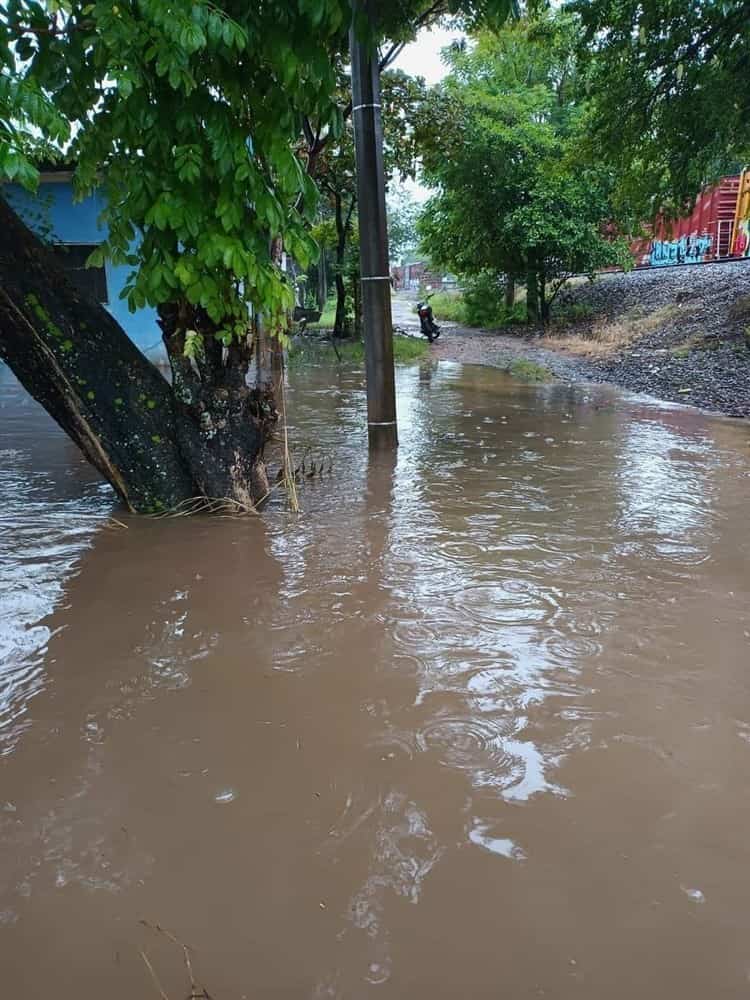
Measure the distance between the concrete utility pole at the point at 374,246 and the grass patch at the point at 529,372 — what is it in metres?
6.19

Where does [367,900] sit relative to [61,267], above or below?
below

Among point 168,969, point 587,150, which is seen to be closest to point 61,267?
point 168,969

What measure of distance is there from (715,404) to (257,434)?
258 inches

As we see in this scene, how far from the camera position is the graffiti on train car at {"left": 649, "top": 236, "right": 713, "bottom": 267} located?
2116 cm

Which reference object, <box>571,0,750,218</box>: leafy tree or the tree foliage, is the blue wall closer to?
<box>571,0,750,218</box>: leafy tree

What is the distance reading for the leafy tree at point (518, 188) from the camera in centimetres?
1786

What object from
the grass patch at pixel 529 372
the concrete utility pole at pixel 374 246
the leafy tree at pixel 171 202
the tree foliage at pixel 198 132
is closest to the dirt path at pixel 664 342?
the grass patch at pixel 529 372

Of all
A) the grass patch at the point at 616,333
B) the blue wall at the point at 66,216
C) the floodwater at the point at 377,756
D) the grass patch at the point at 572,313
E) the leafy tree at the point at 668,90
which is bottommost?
the floodwater at the point at 377,756

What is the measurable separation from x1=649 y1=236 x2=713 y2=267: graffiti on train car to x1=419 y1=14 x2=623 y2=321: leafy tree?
328 cm

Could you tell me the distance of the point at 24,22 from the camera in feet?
11.5

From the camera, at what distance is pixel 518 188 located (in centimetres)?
1866

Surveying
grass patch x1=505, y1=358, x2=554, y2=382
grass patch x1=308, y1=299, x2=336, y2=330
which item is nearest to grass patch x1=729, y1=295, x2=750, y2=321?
grass patch x1=505, y1=358, x2=554, y2=382

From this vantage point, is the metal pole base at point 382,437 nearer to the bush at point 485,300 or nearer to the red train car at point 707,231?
the red train car at point 707,231

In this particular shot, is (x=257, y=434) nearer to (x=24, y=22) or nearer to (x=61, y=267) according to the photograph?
(x=61, y=267)
